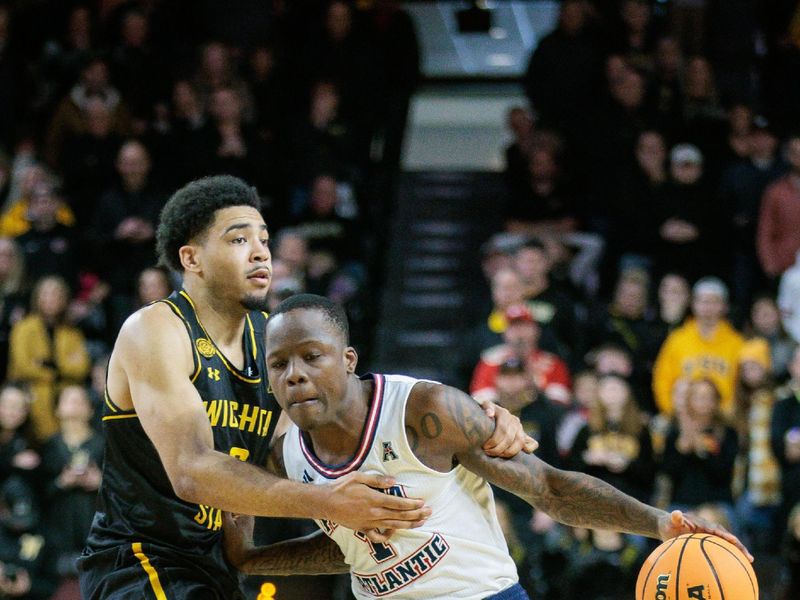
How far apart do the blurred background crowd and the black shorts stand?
10.1ft

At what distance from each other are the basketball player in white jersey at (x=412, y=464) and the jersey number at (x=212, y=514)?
9.1 inches

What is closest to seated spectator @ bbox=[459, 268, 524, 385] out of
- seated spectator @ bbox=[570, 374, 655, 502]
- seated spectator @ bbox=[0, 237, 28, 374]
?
seated spectator @ bbox=[570, 374, 655, 502]

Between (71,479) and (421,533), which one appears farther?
(71,479)

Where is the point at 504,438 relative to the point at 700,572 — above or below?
above

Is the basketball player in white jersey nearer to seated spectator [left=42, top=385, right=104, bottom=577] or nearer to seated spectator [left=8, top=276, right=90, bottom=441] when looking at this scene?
seated spectator [left=42, top=385, right=104, bottom=577]

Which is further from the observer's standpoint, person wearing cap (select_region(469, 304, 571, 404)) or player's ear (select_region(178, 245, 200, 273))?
person wearing cap (select_region(469, 304, 571, 404))

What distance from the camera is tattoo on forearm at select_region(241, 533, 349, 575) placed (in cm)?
439

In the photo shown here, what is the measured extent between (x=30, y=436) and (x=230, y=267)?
4960 mm

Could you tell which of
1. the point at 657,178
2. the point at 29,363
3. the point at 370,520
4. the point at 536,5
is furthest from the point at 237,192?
the point at 536,5

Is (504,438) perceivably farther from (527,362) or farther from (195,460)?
(527,362)

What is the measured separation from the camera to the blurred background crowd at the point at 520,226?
8.07m

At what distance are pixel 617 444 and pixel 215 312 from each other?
4.28 meters

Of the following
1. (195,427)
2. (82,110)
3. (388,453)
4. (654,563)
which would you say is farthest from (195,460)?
(82,110)

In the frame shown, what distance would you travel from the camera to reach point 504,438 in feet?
13.1
